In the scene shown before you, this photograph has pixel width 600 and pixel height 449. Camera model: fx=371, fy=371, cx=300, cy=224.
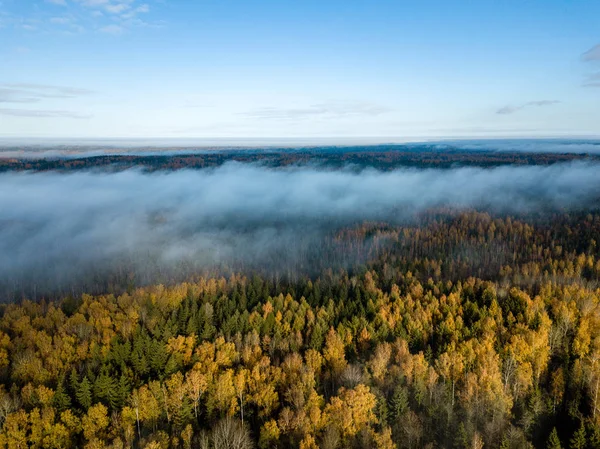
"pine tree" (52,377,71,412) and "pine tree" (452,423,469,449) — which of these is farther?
"pine tree" (52,377,71,412)

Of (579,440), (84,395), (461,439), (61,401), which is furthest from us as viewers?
(84,395)

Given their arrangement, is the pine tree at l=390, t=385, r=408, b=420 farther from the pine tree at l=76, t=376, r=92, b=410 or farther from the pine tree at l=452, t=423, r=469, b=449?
the pine tree at l=76, t=376, r=92, b=410

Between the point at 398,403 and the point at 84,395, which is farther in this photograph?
the point at 398,403

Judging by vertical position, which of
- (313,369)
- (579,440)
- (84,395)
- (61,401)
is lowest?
(579,440)

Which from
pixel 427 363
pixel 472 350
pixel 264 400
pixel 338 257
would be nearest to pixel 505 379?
pixel 472 350

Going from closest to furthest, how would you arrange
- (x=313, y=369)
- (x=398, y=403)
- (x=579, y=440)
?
(x=579, y=440), (x=398, y=403), (x=313, y=369)

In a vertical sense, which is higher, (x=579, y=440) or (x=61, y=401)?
(x=61, y=401)

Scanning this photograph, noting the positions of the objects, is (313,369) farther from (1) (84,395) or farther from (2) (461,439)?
(1) (84,395)

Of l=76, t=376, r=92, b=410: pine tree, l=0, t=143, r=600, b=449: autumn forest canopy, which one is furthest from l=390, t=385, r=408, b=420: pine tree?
l=76, t=376, r=92, b=410: pine tree

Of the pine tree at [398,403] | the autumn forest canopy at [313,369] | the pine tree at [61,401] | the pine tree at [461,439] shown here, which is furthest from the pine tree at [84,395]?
the pine tree at [461,439]

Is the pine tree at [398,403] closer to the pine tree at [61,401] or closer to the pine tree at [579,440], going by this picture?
the pine tree at [579,440]

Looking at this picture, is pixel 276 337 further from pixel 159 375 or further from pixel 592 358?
pixel 592 358

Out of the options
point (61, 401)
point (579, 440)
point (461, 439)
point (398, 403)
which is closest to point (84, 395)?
point (61, 401)
